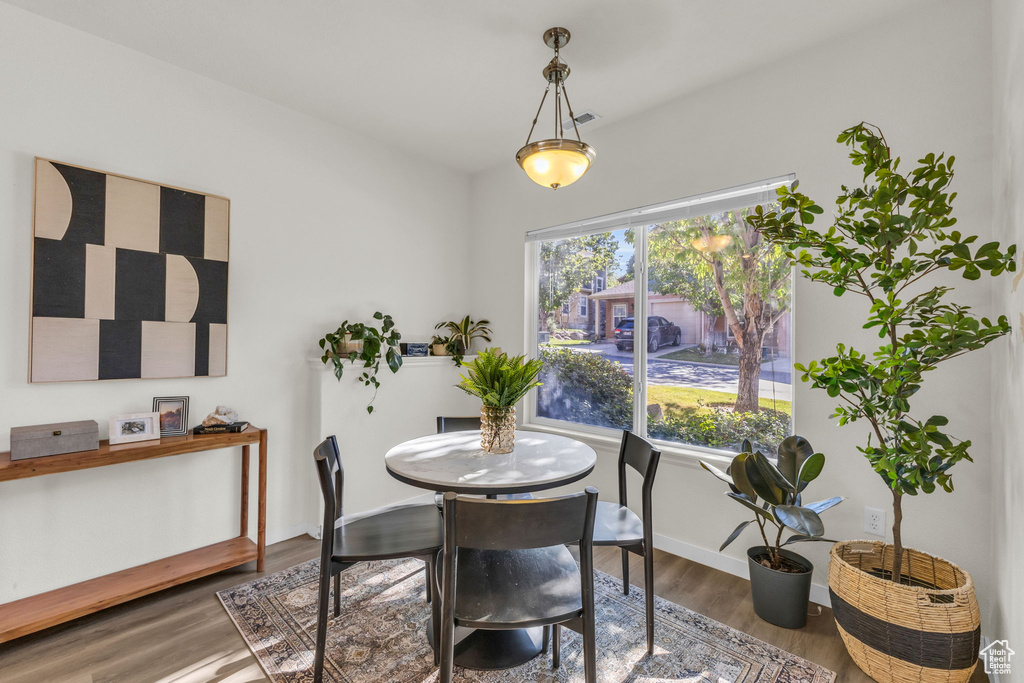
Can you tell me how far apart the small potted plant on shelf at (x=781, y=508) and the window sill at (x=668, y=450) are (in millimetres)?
462

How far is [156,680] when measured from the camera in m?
1.80

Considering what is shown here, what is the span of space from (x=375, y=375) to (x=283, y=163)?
1522 millimetres

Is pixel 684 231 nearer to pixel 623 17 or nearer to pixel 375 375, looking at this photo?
pixel 623 17

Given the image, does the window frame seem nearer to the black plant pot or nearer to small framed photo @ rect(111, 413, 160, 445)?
the black plant pot

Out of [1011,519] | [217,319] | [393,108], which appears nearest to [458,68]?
[393,108]

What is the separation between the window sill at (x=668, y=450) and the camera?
2.71 m

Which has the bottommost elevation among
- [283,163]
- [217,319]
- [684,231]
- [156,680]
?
[156,680]

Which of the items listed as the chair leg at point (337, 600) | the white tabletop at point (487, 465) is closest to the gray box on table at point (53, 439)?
the chair leg at point (337, 600)

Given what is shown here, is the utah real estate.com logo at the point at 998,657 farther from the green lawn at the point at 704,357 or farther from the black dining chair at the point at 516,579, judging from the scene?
the green lawn at the point at 704,357

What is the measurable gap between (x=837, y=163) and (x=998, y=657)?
208 cm

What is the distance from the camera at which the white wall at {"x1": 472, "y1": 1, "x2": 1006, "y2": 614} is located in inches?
76.5

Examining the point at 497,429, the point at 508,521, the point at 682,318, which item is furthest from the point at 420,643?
the point at 682,318

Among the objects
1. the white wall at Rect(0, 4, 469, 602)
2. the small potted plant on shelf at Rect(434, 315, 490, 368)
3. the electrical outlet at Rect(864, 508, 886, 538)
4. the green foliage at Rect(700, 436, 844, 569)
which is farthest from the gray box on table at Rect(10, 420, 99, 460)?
the electrical outlet at Rect(864, 508, 886, 538)

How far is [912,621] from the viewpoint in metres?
1.62
